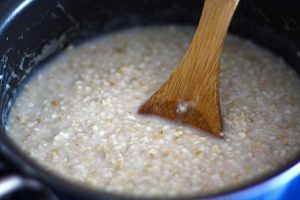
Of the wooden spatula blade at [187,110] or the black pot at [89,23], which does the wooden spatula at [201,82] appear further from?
the black pot at [89,23]

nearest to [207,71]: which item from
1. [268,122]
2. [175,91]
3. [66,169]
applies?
[175,91]

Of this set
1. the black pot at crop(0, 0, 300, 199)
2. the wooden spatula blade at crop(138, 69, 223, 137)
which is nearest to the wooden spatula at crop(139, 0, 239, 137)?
the wooden spatula blade at crop(138, 69, 223, 137)

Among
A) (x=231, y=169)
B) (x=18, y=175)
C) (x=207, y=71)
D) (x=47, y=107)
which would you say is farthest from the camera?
(x=47, y=107)

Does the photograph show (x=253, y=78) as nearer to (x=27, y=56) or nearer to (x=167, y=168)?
(x=167, y=168)

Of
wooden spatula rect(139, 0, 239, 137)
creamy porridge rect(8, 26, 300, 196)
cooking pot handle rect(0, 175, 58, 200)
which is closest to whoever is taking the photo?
cooking pot handle rect(0, 175, 58, 200)

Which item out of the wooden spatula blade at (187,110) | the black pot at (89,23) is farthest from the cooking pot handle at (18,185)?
the wooden spatula blade at (187,110)

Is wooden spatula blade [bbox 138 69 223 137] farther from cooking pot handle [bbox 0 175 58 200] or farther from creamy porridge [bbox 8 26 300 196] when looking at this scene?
cooking pot handle [bbox 0 175 58 200]
